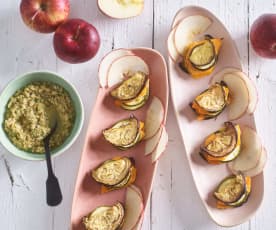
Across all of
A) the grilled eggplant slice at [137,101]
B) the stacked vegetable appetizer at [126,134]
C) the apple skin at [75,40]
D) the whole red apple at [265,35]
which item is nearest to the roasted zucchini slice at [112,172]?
the stacked vegetable appetizer at [126,134]

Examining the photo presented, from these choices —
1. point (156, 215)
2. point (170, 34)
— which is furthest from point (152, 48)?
point (156, 215)

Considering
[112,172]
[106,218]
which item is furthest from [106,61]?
[106,218]

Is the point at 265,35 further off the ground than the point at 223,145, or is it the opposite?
the point at 265,35

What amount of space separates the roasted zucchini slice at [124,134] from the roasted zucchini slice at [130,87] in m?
0.06

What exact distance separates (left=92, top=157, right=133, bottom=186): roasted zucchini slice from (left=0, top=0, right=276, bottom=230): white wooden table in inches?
3.0

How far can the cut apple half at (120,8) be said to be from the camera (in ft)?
4.50

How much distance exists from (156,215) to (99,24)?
0.49m

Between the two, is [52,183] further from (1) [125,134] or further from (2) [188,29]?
(2) [188,29]

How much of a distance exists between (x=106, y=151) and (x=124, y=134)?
0.20 ft

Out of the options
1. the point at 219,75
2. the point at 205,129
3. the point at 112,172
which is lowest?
the point at 112,172

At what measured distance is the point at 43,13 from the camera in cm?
133

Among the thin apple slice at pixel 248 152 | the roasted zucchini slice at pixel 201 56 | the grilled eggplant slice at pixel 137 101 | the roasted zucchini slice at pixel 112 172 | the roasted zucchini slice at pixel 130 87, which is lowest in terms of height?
the roasted zucchini slice at pixel 112 172

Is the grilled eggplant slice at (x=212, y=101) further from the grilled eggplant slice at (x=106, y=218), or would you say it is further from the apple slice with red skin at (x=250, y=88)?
the grilled eggplant slice at (x=106, y=218)

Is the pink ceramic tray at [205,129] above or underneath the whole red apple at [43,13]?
underneath
